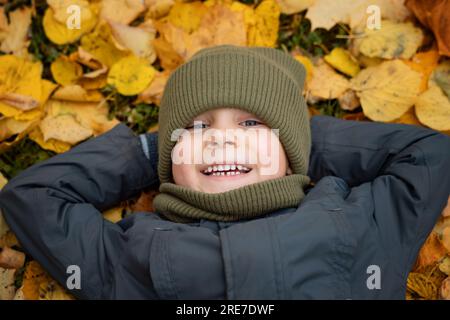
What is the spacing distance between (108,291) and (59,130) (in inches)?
29.2

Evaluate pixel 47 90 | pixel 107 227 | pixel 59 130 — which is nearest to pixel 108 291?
pixel 107 227

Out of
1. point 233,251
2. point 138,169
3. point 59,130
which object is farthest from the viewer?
point 59,130

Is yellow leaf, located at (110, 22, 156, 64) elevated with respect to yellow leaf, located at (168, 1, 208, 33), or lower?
lower

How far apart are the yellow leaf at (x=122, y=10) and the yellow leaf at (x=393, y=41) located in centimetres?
94

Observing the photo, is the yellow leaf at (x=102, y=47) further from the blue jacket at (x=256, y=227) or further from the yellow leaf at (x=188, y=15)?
the blue jacket at (x=256, y=227)

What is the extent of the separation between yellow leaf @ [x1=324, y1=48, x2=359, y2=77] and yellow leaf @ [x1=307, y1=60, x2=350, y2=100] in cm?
3

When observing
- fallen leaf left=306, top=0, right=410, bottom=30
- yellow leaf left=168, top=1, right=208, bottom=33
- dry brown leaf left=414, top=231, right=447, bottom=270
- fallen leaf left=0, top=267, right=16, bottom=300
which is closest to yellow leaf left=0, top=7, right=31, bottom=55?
yellow leaf left=168, top=1, right=208, bottom=33

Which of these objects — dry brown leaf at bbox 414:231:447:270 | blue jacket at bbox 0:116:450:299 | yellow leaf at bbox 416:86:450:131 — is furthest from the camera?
yellow leaf at bbox 416:86:450:131

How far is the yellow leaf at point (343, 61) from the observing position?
2090mm

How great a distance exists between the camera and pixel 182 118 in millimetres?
1692

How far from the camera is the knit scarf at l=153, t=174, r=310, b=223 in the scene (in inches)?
63.2

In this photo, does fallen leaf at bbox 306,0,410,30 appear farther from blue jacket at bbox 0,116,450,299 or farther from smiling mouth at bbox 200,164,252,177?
smiling mouth at bbox 200,164,252,177

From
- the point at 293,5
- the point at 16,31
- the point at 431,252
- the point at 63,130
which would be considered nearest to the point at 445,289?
the point at 431,252

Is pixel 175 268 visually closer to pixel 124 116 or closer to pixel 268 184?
pixel 268 184
